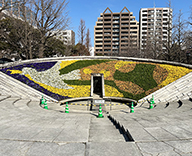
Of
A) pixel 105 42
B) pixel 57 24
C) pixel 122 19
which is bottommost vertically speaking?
pixel 57 24

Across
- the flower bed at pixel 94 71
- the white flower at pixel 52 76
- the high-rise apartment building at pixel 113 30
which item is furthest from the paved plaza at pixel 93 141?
the high-rise apartment building at pixel 113 30

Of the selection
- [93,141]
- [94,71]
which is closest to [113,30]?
[94,71]

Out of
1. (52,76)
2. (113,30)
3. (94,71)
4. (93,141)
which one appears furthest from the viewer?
(113,30)

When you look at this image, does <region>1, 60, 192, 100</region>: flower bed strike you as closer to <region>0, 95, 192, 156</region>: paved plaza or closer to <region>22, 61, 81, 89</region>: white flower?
<region>22, 61, 81, 89</region>: white flower

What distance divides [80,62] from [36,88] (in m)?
9.15

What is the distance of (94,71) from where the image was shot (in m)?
21.5

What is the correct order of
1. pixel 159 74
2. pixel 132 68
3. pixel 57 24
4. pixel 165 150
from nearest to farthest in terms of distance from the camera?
1. pixel 165 150
2. pixel 159 74
3. pixel 132 68
4. pixel 57 24

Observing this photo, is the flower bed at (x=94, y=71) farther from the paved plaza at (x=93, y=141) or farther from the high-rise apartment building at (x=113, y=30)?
the high-rise apartment building at (x=113, y=30)

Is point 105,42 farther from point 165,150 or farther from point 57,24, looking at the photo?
point 165,150

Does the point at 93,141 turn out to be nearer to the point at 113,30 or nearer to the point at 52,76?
the point at 52,76

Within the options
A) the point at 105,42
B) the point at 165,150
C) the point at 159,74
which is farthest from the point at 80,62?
the point at 105,42

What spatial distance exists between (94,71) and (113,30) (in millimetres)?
61128

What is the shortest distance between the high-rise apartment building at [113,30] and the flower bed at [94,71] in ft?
173

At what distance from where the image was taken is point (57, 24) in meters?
27.6
